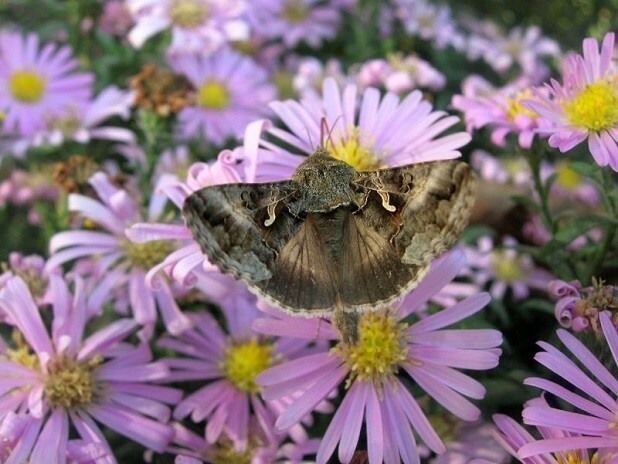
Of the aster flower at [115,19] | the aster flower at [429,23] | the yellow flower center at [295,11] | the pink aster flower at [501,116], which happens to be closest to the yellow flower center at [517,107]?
the pink aster flower at [501,116]

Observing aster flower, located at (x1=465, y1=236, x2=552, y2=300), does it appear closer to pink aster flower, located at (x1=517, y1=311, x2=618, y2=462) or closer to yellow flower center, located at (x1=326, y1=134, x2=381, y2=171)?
yellow flower center, located at (x1=326, y1=134, x2=381, y2=171)

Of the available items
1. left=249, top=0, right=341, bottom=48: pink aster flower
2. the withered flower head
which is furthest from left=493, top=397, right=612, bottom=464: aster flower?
left=249, top=0, right=341, bottom=48: pink aster flower

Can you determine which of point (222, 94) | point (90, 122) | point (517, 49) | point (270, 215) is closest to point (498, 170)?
point (517, 49)

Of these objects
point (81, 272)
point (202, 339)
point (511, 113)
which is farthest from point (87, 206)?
point (511, 113)

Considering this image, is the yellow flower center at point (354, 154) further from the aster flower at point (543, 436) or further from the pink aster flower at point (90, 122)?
the pink aster flower at point (90, 122)

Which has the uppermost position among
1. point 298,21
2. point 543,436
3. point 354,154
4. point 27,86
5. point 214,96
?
point 298,21

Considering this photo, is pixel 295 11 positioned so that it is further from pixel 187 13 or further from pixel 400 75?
pixel 400 75
